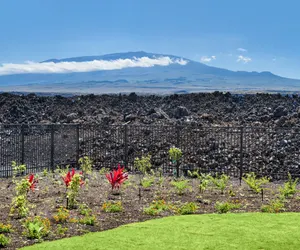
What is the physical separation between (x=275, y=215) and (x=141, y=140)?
42.5 ft

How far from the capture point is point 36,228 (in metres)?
8.75

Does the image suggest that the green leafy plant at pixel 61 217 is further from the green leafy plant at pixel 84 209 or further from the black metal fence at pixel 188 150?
the black metal fence at pixel 188 150

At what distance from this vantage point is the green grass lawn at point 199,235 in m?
8.00

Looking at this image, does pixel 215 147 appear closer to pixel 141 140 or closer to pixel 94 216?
pixel 141 140

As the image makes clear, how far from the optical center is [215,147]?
67.1 ft

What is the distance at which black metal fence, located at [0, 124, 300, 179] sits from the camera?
18.4m

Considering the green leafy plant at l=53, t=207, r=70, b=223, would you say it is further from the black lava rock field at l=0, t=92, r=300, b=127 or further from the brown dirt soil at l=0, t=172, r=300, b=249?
the black lava rock field at l=0, t=92, r=300, b=127

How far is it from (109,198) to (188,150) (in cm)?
856

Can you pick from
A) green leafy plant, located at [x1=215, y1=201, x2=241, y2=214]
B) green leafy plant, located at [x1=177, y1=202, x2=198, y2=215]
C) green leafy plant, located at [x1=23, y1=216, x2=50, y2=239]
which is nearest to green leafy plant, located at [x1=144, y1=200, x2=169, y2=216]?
green leafy plant, located at [x1=177, y1=202, x2=198, y2=215]

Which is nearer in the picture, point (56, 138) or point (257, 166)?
point (257, 166)

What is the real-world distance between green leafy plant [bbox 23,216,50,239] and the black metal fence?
28.1 ft

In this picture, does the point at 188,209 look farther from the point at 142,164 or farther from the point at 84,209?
the point at 142,164

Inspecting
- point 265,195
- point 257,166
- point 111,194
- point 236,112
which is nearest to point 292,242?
point 265,195

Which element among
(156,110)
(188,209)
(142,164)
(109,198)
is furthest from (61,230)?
(156,110)
